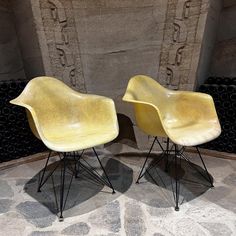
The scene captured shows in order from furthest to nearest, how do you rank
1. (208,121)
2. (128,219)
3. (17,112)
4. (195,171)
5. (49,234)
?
(17,112) < (195,171) < (208,121) < (128,219) < (49,234)

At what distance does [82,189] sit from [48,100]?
0.84 metres

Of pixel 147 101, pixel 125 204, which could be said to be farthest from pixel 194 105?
pixel 125 204

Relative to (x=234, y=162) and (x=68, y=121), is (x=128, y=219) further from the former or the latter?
(x=234, y=162)

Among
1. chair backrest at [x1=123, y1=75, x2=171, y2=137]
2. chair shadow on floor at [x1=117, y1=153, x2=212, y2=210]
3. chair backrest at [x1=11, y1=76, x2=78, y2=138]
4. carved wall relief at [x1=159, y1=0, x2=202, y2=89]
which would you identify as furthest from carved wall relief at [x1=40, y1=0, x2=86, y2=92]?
chair shadow on floor at [x1=117, y1=153, x2=212, y2=210]

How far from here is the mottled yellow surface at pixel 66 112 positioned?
6.47 ft

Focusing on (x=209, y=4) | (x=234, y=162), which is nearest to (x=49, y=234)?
(x=234, y=162)

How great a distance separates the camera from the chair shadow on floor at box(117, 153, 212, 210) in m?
1.99

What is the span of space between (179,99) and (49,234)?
60.2 inches

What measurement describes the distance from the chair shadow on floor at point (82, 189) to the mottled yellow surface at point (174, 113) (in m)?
0.59

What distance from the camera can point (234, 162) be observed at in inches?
99.6

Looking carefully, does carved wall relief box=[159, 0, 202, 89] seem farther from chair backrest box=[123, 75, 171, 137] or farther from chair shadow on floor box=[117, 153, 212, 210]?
chair shadow on floor box=[117, 153, 212, 210]

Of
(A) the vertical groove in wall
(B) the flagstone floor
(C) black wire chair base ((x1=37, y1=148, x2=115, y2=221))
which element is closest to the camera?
(B) the flagstone floor

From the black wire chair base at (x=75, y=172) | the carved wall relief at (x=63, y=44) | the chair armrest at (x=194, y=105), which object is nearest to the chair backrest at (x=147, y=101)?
the chair armrest at (x=194, y=105)

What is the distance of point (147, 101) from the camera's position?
2213 mm
